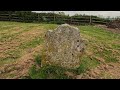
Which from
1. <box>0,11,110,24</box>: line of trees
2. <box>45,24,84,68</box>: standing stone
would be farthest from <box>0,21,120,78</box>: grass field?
<box>0,11,110,24</box>: line of trees

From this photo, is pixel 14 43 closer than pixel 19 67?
No

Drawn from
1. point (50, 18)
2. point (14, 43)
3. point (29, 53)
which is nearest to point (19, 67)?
point (29, 53)

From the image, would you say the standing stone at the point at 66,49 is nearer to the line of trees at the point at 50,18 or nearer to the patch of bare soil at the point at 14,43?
the patch of bare soil at the point at 14,43

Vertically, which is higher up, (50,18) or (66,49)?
(66,49)

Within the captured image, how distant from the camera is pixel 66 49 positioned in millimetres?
9938

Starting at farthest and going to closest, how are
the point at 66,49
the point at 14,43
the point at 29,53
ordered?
1. the point at 14,43
2. the point at 29,53
3. the point at 66,49

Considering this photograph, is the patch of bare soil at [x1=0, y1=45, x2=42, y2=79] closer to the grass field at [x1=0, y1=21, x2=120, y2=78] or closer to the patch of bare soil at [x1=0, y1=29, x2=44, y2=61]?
the grass field at [x1=0, y1=21, x2=120, y2=78]

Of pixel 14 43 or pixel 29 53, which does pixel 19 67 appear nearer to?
pixel 29 53

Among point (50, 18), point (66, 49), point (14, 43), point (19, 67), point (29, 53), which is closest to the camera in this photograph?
point (66, 49)

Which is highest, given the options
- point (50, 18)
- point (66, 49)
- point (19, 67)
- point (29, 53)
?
point (66, 49)

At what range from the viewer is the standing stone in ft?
32.6

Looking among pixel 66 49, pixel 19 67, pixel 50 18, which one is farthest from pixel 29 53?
pixel 50 18
